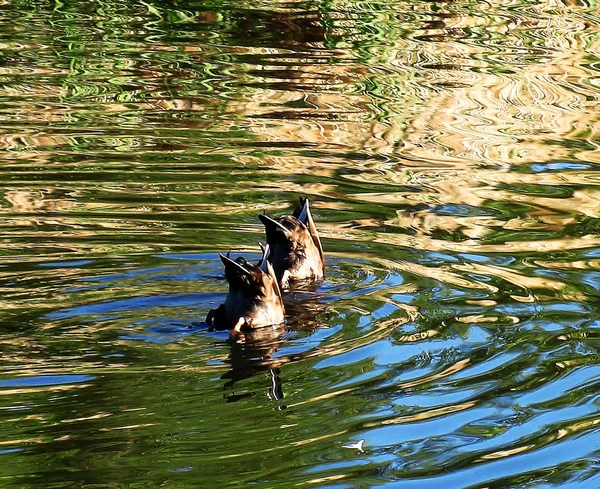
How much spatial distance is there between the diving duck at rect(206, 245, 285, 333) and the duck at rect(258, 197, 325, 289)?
859mm

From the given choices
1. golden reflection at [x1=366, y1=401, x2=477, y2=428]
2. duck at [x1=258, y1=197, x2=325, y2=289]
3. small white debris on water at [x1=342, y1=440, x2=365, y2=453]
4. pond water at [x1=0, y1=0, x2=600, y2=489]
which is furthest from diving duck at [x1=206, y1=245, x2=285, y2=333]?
small white debris on water at [x1=342, y1=440, x2=365, y2=453]

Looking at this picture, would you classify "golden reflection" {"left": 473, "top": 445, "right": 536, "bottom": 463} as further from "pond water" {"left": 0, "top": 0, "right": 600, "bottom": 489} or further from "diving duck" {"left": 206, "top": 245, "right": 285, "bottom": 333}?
"diving duck" {"left": 206, "top": 245, "right": 285, "bottom": 333}

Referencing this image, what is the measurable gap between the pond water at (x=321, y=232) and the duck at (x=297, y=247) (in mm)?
154

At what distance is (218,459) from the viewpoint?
4.98 m

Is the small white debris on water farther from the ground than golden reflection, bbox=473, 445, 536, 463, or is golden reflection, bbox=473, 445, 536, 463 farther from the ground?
the small white debris on water

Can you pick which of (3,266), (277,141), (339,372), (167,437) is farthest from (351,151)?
(167,437)

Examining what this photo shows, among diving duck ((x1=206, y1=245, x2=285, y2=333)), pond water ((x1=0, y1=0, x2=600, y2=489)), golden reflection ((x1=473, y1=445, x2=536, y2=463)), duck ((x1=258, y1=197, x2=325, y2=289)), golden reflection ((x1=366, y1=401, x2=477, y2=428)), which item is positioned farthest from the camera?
duck ((x1=258, y1=197, x2=325, y2=289))

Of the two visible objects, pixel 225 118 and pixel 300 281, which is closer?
pixel 300 281

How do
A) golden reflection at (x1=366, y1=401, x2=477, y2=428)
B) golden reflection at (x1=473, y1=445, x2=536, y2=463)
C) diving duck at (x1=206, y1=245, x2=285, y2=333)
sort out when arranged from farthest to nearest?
diving duck at (x1=206, y1=245, x2=285, y2=333) < golden reflection at (x1=366, y1=401, x2=477, y2=428) < golden reflection at (x1=473, y1=445, x2=536, y2=463)

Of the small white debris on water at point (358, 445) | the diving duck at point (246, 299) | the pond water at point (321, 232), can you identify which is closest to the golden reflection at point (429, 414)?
the pond water at point (321, 232)

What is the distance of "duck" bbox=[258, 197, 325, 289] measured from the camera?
7766 millimetres

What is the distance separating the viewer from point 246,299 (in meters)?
6.72

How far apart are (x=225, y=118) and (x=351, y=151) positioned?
1.23m

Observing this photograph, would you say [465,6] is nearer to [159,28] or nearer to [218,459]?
[159,28]
